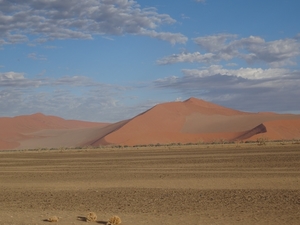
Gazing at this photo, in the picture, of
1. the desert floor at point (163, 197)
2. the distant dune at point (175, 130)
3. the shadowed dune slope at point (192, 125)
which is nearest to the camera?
the desert floor at point (163, 197)

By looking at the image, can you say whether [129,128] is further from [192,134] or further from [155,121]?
[192,134]

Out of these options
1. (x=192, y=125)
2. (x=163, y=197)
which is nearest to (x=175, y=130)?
(x=192, y=125)

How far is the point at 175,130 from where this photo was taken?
413ft

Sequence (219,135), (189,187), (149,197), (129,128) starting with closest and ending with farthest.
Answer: (149,197)
(189,187)
(219,135)
(129,128)

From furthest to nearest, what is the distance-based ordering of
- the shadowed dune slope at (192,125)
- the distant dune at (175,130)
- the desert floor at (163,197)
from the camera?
the shadowed dune slope at (192,125) < the distant dune at (175,130) < the desert floor at (163,197)

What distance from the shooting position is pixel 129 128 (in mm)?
125000

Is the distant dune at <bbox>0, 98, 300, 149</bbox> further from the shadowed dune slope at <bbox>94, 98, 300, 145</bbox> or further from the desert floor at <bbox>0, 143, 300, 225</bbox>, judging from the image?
the desert floor at <bbox>0, 143, 300, 225</bbox>

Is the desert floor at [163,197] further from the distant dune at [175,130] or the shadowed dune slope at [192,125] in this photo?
the shadowed dune slope at [192,125]

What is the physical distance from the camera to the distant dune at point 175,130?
11112 centimetres

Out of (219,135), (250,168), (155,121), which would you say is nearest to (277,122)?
(219,135)

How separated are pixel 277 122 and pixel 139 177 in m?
94.5

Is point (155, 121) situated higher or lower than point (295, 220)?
higher

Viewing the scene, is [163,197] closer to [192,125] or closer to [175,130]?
[175,130]

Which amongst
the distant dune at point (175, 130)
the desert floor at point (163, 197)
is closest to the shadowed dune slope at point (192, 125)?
the distant dune at point (175, 130)
